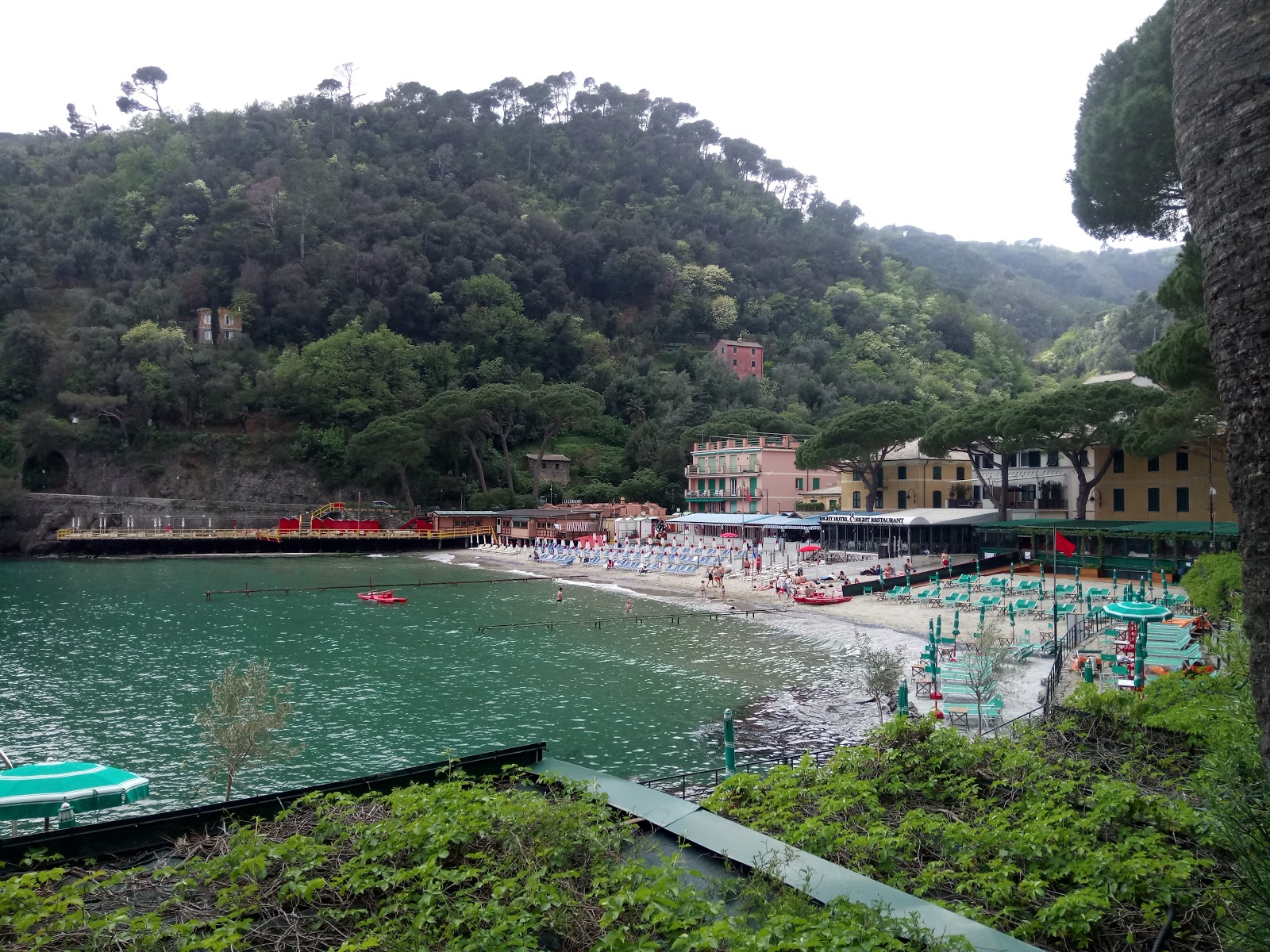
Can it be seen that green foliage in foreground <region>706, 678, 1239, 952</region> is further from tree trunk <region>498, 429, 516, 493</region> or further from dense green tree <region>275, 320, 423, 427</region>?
dense green tree <region>275, 320, 423, 427</region>

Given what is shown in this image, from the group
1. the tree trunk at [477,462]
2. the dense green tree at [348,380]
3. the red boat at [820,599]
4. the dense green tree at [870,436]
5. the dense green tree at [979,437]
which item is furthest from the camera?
the dense green tree at [348,380]

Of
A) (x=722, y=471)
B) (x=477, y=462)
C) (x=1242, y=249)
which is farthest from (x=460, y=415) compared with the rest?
(x=1242, y=249)

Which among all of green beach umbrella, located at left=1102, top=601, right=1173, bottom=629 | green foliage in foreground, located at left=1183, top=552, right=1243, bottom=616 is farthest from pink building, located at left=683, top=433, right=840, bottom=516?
green beach umbrella, located at left=1102, top=601, right=1173, bottom=629

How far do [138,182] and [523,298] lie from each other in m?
51.1

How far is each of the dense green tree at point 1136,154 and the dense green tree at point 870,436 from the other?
2928 centimetres

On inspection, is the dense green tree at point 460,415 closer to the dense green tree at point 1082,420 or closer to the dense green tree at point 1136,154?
the dense green tree at point 1082,420

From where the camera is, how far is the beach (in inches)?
709

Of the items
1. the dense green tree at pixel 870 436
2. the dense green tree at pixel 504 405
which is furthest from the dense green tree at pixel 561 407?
the dense green tree at pixel 870 436

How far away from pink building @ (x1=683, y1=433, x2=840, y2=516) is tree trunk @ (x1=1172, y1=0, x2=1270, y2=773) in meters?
60.4

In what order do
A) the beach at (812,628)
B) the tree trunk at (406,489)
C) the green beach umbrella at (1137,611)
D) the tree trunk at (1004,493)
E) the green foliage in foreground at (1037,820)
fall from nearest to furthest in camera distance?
the green foliage in foreground at (1037,820), the beach at (812,628), the green beach umbrella at (1137,611), the tree trunk at (1004,493), the tree trunk at (406,489)

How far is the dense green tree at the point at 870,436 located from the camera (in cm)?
5128

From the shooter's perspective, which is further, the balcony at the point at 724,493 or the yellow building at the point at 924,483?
the balcony at the point at 724,493

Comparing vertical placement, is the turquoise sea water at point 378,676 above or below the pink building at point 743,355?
below

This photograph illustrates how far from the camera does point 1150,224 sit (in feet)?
67.7
